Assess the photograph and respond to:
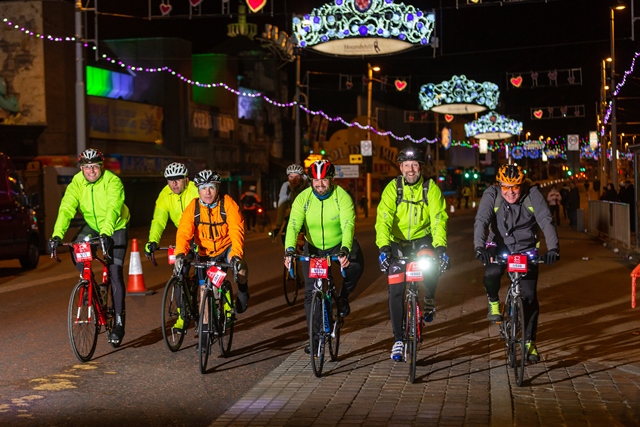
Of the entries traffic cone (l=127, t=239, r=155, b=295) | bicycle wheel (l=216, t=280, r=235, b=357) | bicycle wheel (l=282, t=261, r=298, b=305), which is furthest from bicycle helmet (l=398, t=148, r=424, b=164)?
traffic cone (l=127, t=239, r=155, b=295)

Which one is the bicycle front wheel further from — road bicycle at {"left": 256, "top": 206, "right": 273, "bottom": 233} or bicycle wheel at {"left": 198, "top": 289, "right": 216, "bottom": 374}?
road bicycle at {"left": 256, "top": 206, "right": 273, "bottom": 233}

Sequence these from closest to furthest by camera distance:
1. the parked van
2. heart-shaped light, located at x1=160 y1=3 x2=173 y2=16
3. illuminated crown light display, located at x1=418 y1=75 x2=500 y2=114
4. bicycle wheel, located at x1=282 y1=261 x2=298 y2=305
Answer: bicycle wheel, located at x1=282 y1=261 x2=298 y2=305 → the parked van → heart-shaped light, located at x1=160 y1=3 x2=173 y2=16 → illuminated crown light display, located at x1=418 y1=75 x2=500 y2=114

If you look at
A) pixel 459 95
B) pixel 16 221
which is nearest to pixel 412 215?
pixel 16 221

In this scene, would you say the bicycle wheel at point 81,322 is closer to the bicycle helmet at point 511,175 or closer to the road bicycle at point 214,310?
the road bicycle at point 214,310

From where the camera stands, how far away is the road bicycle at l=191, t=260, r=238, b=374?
7.79 metres

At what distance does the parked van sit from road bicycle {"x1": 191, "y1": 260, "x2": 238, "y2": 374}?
9.98 metres

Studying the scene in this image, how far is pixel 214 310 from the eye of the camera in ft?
26.3

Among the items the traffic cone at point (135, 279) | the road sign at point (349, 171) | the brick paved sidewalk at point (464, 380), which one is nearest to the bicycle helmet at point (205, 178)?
the brick paved sidewalk at point (464, 380)

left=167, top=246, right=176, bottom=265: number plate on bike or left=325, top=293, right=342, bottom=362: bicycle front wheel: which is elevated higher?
left=167, top=246, right=176, bottom=265: number plate on bike

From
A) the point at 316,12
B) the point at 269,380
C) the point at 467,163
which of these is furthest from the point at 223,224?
the point at 467,163

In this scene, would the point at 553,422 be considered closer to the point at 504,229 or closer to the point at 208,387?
the point at 504,229

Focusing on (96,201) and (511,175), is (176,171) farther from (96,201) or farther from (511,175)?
(511,175)

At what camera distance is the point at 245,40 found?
53906mm

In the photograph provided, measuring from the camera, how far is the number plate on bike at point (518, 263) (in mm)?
7367
